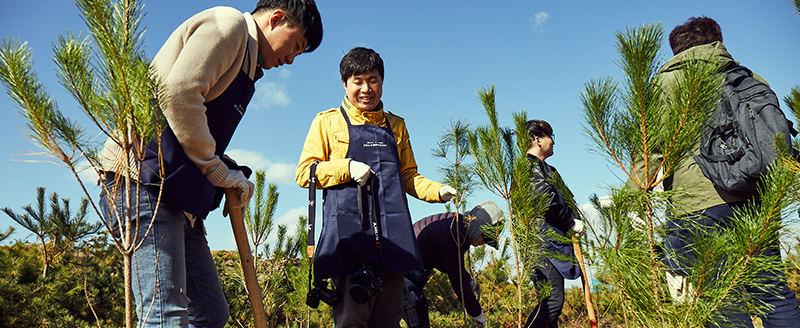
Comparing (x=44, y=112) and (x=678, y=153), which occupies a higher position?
(x=44, y=112)

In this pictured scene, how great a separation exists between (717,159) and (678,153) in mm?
862

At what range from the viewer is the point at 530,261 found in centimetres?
251

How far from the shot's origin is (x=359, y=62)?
8.11 ft

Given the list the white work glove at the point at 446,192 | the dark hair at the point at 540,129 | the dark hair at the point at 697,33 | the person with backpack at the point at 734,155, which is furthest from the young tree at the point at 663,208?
the dark hair at the point at 540,129

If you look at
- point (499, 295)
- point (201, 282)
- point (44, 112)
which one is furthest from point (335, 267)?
point (499, 295)

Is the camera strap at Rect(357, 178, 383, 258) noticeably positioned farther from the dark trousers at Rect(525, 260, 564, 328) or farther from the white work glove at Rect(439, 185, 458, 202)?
the dark trousers at Rect(525, 260, 564, 328)

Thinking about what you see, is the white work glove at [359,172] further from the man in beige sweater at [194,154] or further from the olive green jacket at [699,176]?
the olive green jacket at [699,176]

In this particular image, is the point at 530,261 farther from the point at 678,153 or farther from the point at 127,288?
the point at 127,288

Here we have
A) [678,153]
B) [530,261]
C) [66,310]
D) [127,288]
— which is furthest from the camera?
[66,310]

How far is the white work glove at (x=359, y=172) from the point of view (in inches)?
86.1

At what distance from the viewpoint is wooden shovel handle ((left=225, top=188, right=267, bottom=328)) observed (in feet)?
5.58

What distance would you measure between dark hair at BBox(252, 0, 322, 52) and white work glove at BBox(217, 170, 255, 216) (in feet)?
2.14

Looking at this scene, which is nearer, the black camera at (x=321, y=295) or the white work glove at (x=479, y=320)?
the black camera at (x=321, y=295)

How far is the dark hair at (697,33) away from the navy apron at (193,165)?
7.68ft
